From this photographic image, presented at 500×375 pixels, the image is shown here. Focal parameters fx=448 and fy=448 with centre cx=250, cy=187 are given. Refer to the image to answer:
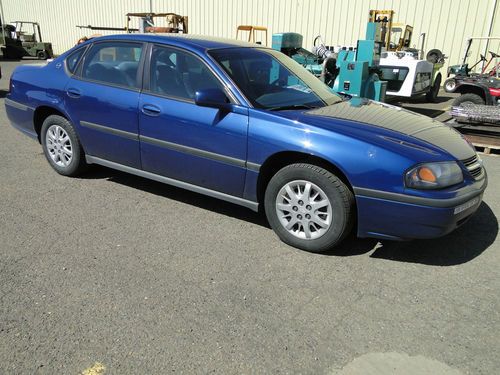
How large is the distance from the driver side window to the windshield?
0.17 metres

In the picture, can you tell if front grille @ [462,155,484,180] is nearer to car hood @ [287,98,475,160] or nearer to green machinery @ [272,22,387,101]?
car hood @ [287,98,475,160]

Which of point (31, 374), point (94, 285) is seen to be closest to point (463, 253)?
point (94, 285)

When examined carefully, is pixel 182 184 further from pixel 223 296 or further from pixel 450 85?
pixel 450 85

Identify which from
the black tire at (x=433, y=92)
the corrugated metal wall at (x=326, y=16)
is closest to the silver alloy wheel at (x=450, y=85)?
the black tire at (x=433, y=92)

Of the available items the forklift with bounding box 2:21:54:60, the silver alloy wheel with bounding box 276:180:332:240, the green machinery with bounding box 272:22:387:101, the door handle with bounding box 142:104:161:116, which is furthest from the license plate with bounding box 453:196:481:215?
the forklift with bounding box 2:21:54:60

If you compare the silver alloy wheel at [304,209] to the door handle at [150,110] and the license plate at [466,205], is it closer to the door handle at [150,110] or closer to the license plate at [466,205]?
the license plate at [466,205]

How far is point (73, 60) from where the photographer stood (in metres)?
4.71

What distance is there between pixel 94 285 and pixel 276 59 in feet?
8.81

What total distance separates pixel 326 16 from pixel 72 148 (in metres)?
14.0

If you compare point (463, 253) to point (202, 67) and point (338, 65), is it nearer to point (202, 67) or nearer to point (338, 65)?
point (202, 67)

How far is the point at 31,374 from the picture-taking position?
220 centimetres

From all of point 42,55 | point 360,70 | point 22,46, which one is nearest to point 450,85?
point 360,70

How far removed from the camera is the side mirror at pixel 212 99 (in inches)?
139

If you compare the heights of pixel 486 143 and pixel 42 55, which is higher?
pixel 486 143
